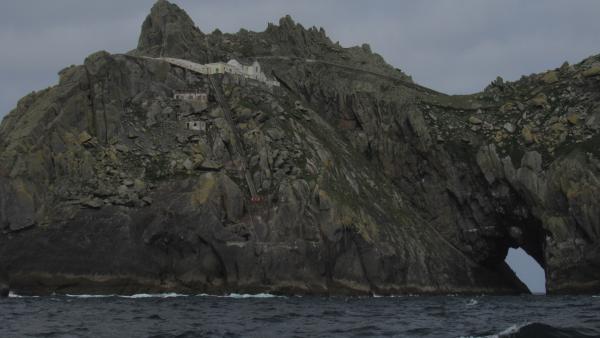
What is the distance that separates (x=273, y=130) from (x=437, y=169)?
1137 inches

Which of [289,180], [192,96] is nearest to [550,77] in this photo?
[289,180]

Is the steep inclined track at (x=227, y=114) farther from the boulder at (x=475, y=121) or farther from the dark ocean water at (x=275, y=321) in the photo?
the dark ocean water at (x=275, y=321)

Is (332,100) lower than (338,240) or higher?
higher

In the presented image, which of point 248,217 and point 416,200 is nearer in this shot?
point 248,217

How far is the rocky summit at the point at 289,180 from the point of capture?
10500 cm

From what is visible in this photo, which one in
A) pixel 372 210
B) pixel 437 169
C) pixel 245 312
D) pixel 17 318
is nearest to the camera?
pixel 17 318

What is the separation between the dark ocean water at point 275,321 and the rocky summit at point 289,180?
2650 centimetres

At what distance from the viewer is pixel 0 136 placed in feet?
389

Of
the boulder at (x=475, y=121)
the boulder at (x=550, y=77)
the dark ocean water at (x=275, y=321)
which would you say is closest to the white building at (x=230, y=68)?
the boulder at (x=475, y=121)

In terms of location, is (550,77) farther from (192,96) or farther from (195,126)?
(192,96)

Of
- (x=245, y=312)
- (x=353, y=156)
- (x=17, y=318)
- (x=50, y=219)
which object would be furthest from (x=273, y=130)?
(x=17, y=318)

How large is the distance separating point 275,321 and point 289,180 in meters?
54.5

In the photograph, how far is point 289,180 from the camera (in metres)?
113

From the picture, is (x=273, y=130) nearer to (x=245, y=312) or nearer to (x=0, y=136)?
(x=0, y=136)
